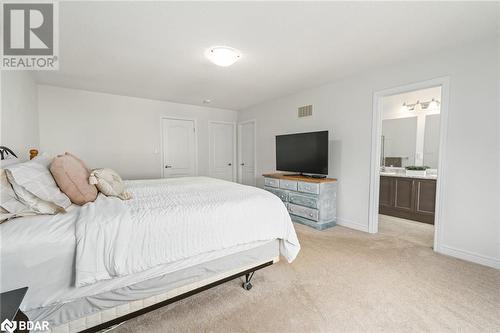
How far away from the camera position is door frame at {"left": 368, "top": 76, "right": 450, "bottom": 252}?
2496 mm

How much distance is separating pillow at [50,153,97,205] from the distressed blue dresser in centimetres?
277

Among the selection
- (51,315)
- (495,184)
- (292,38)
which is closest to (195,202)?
(51,315)

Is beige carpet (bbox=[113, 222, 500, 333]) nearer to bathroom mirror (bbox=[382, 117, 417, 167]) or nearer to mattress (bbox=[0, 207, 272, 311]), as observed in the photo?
mattress (bbox=[0, 207, 272, 311])

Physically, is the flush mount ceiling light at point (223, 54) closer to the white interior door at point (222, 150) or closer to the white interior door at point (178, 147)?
the white interior door at point (178, 147)

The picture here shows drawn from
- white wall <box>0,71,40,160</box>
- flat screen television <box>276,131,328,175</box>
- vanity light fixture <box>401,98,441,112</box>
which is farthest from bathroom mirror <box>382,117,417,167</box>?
white wall <box>0,71,40,160</box>

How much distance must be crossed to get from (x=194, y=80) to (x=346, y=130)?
8.36 feet

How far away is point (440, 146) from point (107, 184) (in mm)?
3495

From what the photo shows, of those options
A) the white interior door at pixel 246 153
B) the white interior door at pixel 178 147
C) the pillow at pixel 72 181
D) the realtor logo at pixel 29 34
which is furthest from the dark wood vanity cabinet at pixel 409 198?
the realtor logo at pixel 29 34

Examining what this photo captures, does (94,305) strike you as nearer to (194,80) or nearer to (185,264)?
(185,264)

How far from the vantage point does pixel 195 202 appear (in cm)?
171

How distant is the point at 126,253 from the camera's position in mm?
1268

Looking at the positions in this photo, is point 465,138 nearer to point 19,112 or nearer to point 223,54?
point 223,54

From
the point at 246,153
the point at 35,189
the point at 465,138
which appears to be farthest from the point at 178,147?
the point at 465,138

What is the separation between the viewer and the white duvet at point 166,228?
1.21 metres
